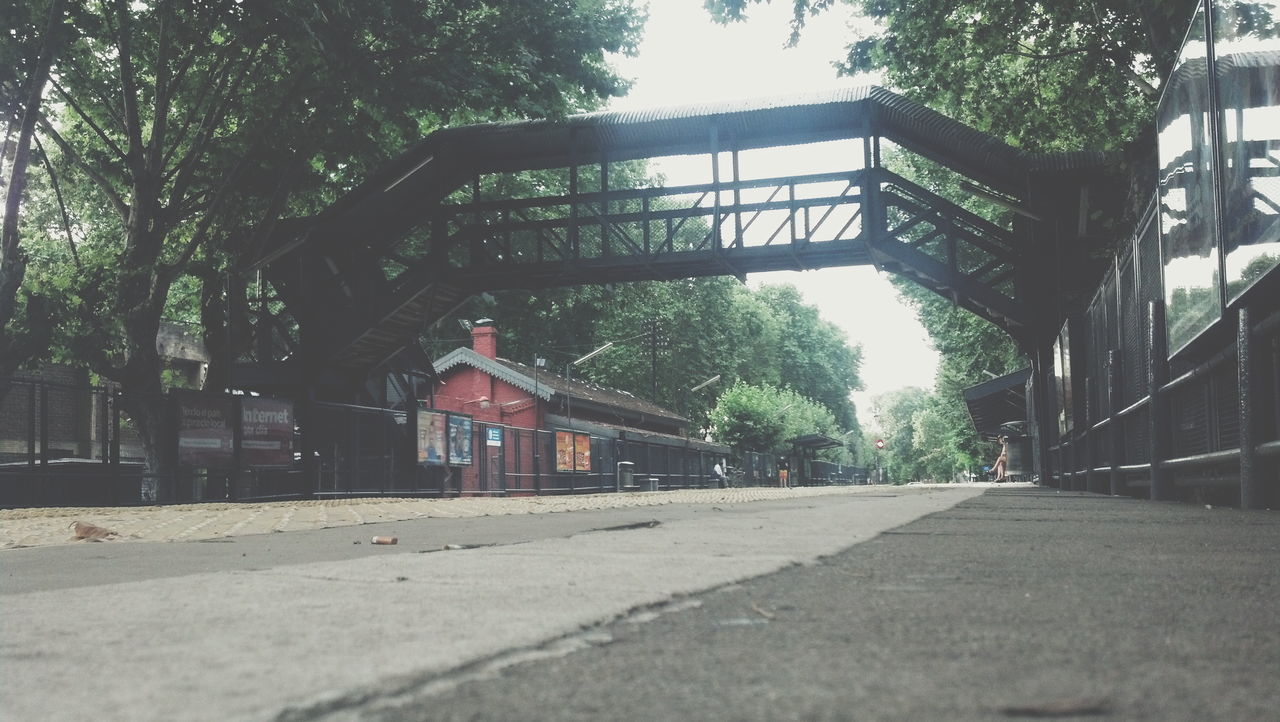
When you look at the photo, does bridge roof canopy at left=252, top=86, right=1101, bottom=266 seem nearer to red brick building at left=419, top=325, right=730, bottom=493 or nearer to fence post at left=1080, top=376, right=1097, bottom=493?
red brick building at left=419, top=325, right=730, bottom=493

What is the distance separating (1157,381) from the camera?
8.29 meters

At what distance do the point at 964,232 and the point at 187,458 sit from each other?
13.2 m

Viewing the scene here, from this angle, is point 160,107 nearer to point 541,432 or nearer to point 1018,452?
point 541,432

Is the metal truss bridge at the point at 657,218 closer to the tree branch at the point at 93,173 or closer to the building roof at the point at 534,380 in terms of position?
the tree branch at the point at 93,173

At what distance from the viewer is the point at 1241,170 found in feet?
17.4

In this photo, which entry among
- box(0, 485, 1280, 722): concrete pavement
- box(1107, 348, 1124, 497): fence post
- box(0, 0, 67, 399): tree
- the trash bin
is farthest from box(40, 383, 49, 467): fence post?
the trash bin

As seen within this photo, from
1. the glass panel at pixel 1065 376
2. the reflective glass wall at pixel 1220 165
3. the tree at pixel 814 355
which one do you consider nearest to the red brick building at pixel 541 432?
the glass panel at pixel 1065 376

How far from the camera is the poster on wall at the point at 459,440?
974 inches

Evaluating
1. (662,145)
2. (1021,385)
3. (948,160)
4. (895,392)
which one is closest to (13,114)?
(662,145)

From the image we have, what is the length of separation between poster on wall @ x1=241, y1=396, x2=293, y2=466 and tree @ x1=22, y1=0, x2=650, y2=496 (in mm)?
1226

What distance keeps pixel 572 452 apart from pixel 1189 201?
27411 mm

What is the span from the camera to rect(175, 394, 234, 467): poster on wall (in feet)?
56.7

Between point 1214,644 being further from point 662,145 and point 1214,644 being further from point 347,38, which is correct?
point 662,145

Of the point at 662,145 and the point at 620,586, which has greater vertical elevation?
the point at 662,145
